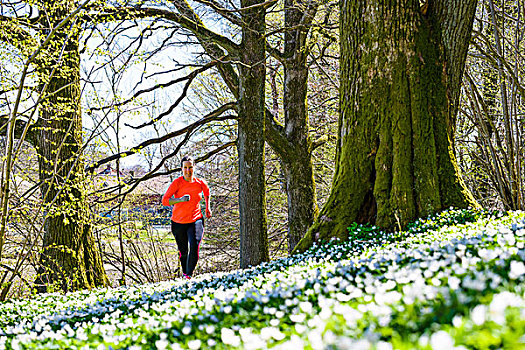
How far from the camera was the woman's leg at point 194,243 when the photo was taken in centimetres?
657

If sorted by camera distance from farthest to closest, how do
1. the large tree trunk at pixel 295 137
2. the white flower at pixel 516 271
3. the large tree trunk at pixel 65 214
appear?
the large tree trunk at pixel 295 137, the large tree trunk at pixel 65 214, the white flower at pixel 516 271

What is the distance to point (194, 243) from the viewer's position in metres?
6.61

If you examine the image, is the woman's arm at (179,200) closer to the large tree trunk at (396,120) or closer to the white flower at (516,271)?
the large tree trunk at (396,120)

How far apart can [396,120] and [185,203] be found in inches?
141

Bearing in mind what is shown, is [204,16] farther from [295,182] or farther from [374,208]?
[374,208]

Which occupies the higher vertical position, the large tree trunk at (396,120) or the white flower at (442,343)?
the large tree trunk at (396,120)

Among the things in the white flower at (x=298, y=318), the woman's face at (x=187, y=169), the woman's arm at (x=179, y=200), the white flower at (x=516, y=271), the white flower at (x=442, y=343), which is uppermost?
the woman's face at (x=187, y=169)

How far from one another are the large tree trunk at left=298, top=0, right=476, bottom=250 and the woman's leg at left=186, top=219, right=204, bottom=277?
235 centimetres

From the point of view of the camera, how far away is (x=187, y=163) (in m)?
6.70

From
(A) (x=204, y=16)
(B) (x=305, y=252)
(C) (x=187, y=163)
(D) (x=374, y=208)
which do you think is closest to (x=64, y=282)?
(C) (x=187, y=163)

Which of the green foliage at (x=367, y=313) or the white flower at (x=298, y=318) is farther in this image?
the white flower at (x=298, y=318)

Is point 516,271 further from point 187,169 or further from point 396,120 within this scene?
point 187,169

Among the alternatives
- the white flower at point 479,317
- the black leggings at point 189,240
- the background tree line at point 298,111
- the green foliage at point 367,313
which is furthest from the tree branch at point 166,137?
the white flower at point 479,317

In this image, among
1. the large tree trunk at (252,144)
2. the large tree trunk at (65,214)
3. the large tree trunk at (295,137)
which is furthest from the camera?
the large tree trunk at (295,137)
